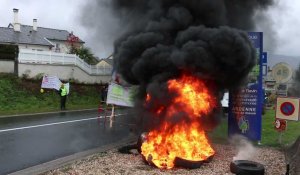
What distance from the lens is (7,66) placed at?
26750mm

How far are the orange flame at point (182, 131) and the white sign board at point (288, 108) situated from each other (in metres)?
3.06

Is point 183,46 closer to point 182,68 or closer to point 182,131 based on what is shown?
point 182,68

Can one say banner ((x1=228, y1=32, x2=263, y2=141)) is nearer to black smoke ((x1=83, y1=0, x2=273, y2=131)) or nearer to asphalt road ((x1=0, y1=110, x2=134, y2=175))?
black smoke ((x1=83, y1=0, x2=273, y2=131))

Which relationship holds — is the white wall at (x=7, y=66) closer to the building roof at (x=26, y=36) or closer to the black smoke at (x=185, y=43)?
the building roof at (x=26, y=36)

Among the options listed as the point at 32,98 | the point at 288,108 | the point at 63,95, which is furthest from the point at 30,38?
the point at 288,108

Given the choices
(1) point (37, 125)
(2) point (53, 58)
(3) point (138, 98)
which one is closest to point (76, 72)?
(2) point (53, 58)

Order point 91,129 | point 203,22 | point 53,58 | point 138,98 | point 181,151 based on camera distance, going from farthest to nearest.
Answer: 1. point 53,58
2. point 91,129
3. point 138,98
4. point 203,22
5. point 181,151

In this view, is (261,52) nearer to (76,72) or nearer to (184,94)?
(184,94)

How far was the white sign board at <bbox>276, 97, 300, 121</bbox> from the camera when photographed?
35.8 ft

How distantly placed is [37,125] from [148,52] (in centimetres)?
868

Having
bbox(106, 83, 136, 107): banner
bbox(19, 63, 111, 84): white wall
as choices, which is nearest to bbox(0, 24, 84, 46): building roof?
bbox(19, 63, 111, 84): white wall

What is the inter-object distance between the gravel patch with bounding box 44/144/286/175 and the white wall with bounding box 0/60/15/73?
60.6ft

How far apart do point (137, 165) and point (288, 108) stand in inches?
185

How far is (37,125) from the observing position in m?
16.1
